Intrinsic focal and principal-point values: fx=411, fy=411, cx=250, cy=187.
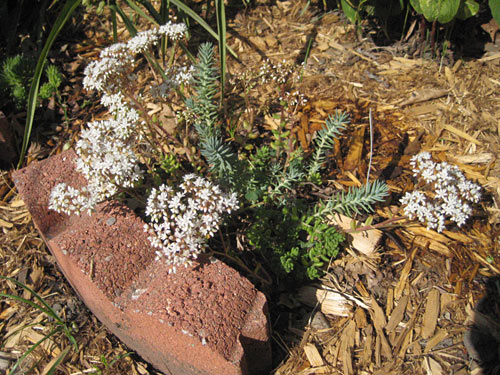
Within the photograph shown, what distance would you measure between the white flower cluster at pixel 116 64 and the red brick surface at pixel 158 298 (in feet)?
1.98

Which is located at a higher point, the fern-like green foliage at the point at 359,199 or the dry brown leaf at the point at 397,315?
the fern-like green foliage at the point at 359,199

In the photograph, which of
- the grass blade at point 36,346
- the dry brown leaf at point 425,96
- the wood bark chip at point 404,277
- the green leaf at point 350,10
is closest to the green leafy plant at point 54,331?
the grass blade at point 36,346

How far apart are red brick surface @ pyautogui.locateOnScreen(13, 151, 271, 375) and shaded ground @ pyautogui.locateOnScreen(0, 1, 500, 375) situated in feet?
0.89

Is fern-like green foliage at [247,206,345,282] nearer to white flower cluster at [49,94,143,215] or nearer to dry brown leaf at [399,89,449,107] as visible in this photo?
white flower cluster at [49,94,143,215]

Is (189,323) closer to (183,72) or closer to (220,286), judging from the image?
(220,286)

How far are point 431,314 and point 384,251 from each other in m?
0.37

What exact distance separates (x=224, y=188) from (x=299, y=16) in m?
1.96

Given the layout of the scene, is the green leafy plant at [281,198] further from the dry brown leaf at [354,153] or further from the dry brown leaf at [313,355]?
the dry brown leaf at [313,355]

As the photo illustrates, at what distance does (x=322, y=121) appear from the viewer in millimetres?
2590

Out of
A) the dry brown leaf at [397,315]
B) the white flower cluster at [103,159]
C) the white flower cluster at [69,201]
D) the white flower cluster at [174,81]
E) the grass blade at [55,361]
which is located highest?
the white flower cluster at [174,81]

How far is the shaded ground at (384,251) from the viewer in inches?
72.1

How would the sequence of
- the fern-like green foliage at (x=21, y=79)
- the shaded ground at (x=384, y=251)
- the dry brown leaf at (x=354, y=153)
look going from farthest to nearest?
1. the fern-like green foliage at (x=21, y=79)
2. the dry brown leaf at (x=354, y=153)
3. the shaded ground at (x=384, y=251)

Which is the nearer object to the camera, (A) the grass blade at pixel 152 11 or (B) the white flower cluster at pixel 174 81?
(B) the white flower cluster at pixel 174 81

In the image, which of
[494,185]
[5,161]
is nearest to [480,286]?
[494,185]
